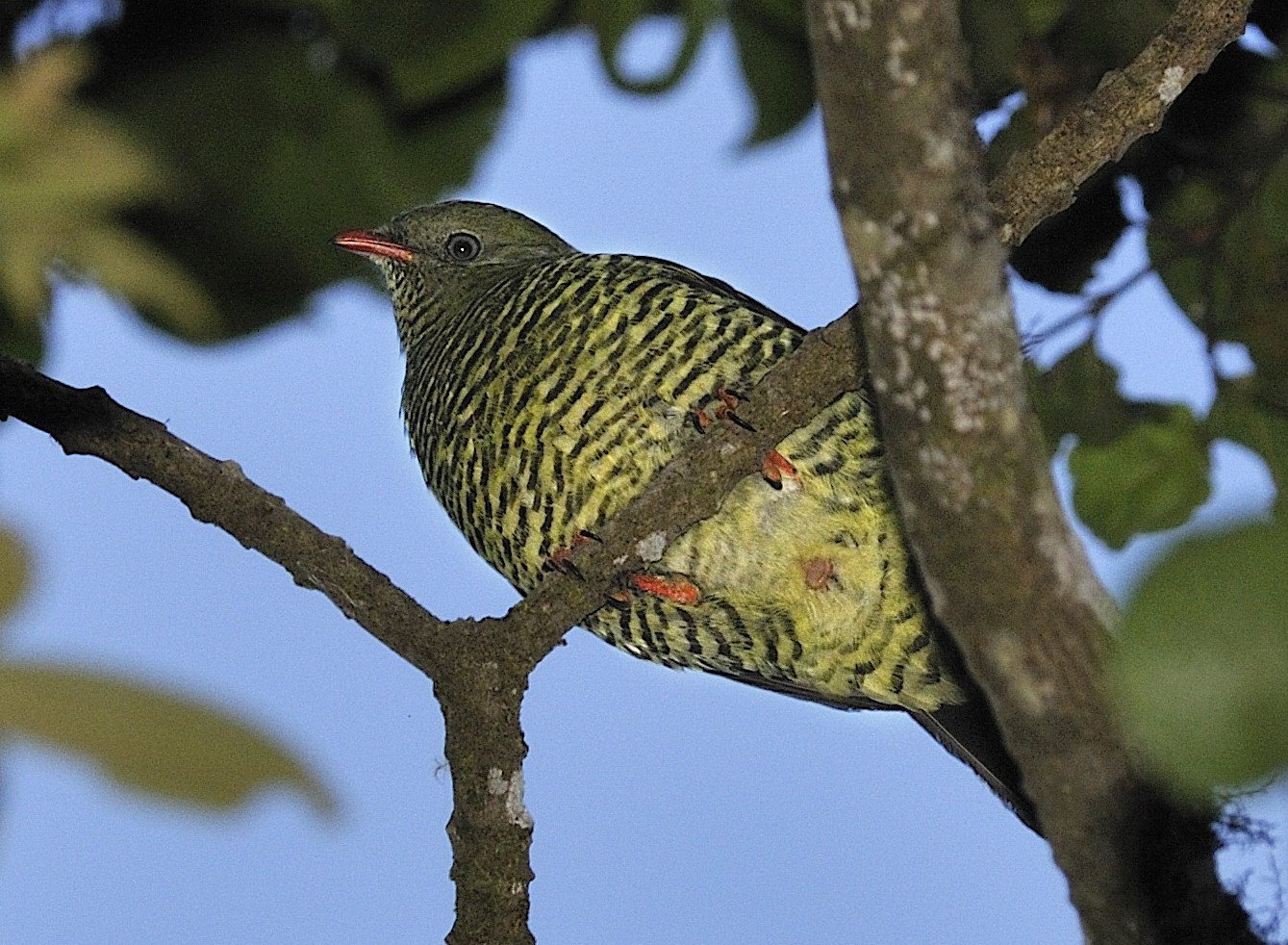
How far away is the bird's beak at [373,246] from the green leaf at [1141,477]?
6.03ft

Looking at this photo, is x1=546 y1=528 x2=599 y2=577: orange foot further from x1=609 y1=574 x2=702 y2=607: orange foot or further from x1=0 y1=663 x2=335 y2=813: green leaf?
x1=0 y1=663 x2=335 y2=813: green leaf

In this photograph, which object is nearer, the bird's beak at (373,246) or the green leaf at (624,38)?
the green leaf at (624,38)

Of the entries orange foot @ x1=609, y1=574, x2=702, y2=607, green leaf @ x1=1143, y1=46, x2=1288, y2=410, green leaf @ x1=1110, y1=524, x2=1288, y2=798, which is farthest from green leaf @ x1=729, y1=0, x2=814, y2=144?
green leaf @ x1=1110, y1=524, x2=1288, y2=798

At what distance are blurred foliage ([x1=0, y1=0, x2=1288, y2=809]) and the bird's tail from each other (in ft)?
2.17

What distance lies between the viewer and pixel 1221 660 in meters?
0.82

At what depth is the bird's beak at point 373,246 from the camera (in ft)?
14.5

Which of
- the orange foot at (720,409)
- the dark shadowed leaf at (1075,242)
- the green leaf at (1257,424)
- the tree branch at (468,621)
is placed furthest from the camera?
the dark shadowed leaf at (1075,242)

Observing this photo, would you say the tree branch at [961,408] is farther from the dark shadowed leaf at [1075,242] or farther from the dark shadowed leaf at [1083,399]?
the dark shadowed leaf at [1075,242]

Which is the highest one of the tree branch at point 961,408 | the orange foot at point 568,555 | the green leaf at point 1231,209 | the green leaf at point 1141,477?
the green leaf at point 1231,209

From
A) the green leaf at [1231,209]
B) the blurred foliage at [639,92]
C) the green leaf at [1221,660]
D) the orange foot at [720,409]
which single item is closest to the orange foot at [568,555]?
the orange foot at [720,409]

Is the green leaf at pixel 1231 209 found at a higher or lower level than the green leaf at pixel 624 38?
lower

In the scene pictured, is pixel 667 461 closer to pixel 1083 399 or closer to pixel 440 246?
pixel 1083 399

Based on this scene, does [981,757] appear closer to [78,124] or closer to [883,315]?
[883,315]

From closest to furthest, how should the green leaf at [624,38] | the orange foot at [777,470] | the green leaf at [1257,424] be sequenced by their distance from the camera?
the orange foot at [777,470] < the green leaf at [1257,424] < the green leaf at [624,38]
